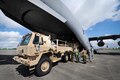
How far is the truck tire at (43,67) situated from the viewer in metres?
6.11

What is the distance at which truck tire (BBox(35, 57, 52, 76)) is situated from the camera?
6105 mm

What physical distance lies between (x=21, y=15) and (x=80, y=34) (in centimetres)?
505

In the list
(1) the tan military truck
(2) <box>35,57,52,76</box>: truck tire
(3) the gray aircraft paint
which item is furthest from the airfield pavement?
(3) the gray aircraft paint

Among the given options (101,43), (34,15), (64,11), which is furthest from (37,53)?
(101,43)

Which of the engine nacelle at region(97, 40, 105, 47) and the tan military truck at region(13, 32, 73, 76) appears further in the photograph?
the engine nacelle at region(97, 40, 105, 47)

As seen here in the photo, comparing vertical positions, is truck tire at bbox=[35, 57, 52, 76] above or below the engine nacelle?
below

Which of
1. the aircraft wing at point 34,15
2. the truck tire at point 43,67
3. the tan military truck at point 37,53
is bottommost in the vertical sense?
the truck tire at point 43,67

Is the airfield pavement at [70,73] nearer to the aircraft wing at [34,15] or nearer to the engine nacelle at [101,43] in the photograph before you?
the aircraft wing at [34,15]

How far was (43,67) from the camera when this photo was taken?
21.3 feet

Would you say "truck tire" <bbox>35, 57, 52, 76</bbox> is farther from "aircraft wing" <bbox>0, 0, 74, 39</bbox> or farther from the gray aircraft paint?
the gray aircraft paint

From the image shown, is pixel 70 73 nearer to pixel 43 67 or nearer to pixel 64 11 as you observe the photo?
pixel 43 67

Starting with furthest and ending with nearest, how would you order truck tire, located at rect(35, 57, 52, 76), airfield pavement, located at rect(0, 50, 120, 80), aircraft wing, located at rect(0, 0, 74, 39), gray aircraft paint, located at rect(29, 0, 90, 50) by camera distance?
gray aircraft paint, located at rect(29, 0, 90, 50), aircraft wing, located at rect(0, 0, 74, 39), truck tire, located at rect(35, 57, 52, 76), airfield pavement, located at rect(0, 50, 120, 80)

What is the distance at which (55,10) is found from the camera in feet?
25.0

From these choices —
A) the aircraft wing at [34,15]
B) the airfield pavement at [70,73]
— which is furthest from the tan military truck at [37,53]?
the aircraft wing at [34,15]
